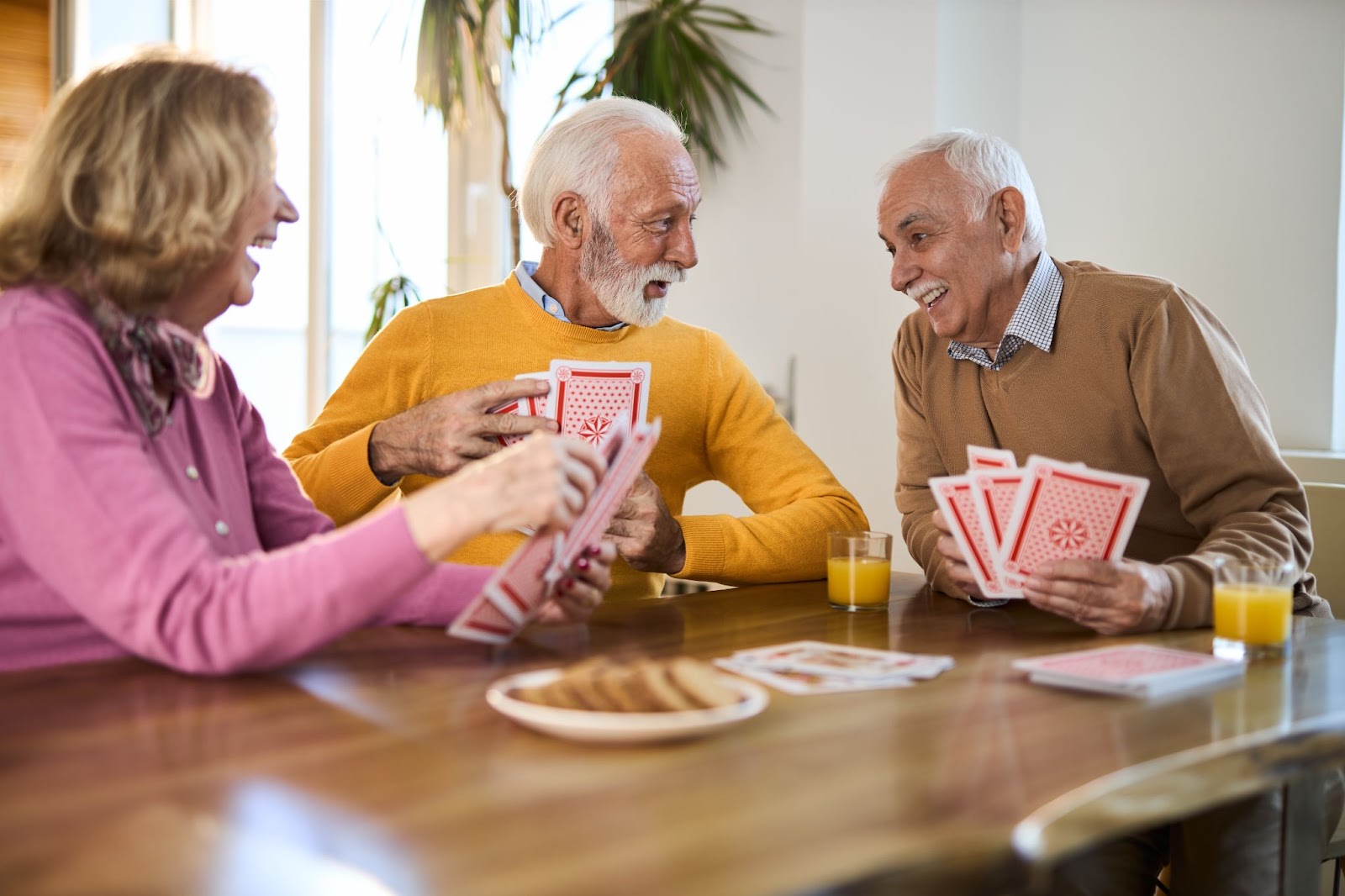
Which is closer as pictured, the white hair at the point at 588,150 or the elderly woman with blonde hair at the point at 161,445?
the elderly woman with blonde hair at the point at 161,445

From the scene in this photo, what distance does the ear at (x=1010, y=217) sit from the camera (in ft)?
7.45

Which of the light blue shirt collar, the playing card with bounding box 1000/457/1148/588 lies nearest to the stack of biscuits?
the playing card with bounding box 1000/457/1148/588

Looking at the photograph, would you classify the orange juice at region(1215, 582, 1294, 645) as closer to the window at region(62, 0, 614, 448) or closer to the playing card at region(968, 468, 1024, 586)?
the playing card at region(968, 468, 1024, 586)

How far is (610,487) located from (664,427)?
3.47ft

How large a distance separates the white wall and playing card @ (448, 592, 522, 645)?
84.0 inches

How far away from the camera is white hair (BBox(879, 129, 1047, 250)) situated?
89.7 inches

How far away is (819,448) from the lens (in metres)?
3.53

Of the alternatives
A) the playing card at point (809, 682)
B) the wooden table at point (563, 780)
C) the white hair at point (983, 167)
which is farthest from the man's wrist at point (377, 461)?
the white hair at point (983, 167)

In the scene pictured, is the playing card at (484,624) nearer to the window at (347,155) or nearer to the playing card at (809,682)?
the playing card at (809,682)

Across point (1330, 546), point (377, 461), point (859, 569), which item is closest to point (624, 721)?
point (859, 569)

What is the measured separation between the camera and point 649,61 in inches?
147

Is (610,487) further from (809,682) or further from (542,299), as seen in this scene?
(542,299)

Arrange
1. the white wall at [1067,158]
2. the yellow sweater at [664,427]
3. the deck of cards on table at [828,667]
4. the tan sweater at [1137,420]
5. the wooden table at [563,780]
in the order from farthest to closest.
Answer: the white wall at [1067,158] → the yellow sweater at [664,427] → the tan sweater at [1137,420] → the deck of cards on table at [828,667] → the wooden table at [563,780]

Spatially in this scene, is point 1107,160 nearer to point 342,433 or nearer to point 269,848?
point 342,433
